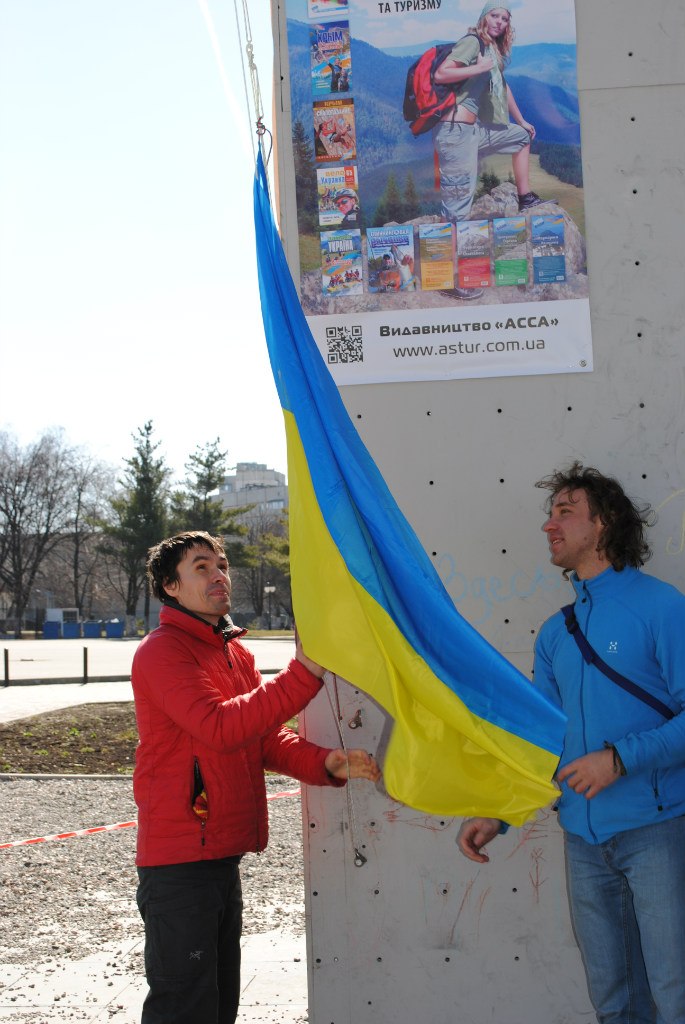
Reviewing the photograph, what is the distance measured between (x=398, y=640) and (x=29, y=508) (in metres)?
76.1

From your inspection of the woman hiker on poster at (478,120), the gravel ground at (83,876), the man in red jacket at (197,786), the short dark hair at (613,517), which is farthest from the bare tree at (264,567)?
the short dark hair at (613,517)

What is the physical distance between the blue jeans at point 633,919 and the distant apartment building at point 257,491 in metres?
93.5

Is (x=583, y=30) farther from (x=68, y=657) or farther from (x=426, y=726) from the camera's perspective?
(x=68, y=657)

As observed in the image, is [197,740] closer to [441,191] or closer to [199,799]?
[199,799]

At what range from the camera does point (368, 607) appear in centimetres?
356

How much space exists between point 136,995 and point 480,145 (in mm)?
4341

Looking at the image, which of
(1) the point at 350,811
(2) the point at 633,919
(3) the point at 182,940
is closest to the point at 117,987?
(1) the point at 350,811

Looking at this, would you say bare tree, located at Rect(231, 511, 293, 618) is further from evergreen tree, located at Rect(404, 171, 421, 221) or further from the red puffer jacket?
the red puffer jacket

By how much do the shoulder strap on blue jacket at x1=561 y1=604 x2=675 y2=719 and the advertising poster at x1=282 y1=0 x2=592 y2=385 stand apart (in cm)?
123

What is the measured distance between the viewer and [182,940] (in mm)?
3592

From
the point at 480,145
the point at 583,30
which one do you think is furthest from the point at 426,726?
the point at 583,30

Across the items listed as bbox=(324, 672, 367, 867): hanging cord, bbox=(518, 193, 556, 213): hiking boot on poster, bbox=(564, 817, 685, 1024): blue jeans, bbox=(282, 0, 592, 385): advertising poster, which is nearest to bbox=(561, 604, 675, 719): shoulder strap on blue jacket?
bbox=(564, 817, 685, 1024): blue jeans

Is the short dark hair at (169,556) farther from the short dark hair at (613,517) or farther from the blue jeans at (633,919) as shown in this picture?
the blue jeans at (633,919)

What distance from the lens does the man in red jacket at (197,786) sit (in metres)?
3.57
